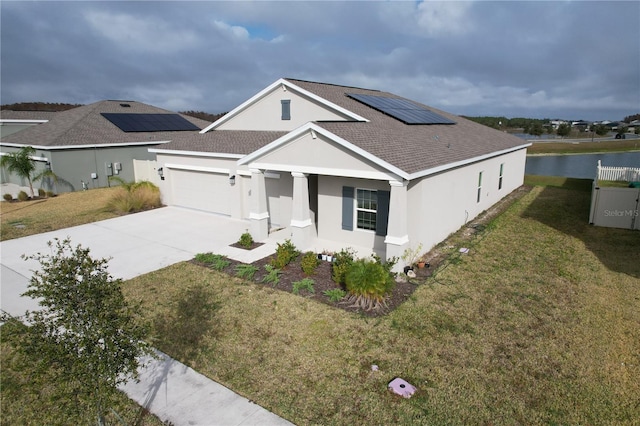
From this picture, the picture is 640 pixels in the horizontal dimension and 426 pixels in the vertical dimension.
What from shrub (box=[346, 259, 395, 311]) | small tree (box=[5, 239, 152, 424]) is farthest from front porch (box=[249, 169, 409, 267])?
small tree (box=[5, 239, 152, 424])

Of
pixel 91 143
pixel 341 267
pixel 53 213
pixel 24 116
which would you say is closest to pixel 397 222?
pixel 341 267

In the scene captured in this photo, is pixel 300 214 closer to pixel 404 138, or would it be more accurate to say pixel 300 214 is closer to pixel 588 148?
pixel 404 138


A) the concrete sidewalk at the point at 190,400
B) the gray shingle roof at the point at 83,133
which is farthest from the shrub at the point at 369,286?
the gray shingle roof at the point at 83,133

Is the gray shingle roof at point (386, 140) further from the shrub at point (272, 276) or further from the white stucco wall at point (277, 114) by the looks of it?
the shrub at point (272, 276)

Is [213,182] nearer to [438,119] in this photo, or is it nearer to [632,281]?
[438,119]

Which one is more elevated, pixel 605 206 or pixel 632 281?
pixel 605 206

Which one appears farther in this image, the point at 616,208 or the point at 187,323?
the point at 616,208

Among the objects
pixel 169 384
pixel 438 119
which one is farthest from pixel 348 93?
pixel 169 384
